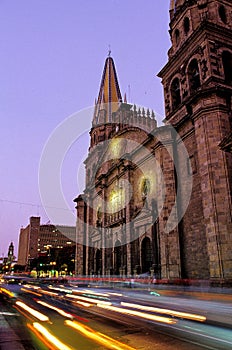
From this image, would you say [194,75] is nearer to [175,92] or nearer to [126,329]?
[175,92]

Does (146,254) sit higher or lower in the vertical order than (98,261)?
higher

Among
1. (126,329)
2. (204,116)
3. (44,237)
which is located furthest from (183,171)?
(44,237)

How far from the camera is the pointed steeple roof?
47.1 metres

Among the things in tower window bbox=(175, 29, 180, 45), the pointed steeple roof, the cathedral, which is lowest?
the cathedral

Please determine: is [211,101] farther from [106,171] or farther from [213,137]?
[106,171]

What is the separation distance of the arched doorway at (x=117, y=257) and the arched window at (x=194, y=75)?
17.2 m

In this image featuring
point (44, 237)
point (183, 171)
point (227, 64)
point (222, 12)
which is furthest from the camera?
point (44, 237)

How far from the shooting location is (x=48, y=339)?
579cm

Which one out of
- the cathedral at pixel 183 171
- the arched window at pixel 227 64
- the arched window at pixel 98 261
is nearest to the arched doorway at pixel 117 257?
the cathedral at pixel 183 171

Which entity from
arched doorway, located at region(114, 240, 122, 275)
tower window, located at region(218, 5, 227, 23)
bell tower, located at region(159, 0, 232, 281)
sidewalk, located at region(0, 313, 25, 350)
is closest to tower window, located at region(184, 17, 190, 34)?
bell tower, located at region(159, 0, 232, 281)

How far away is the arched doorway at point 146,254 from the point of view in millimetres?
25250

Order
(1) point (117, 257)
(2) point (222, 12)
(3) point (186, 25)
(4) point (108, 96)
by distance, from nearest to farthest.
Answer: (2) point (222, 12), (3) point (186, 25), (1) point (117, 257), (4) point (108, 96)

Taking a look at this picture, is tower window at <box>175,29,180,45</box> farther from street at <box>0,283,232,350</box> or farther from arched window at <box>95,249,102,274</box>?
arched window at <box>95,249,102,274</box>

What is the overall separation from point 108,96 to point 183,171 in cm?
3018
